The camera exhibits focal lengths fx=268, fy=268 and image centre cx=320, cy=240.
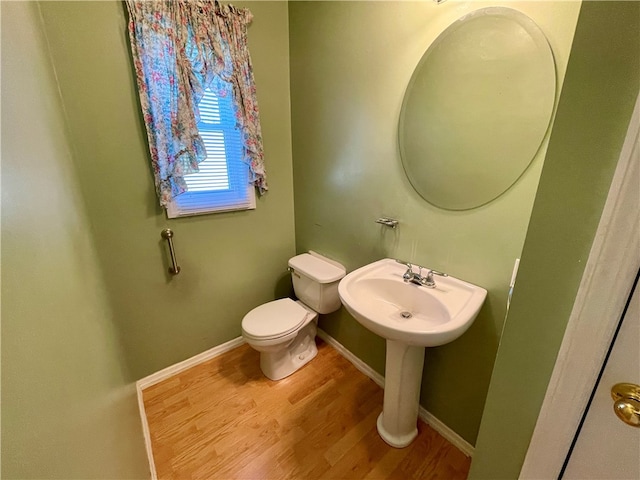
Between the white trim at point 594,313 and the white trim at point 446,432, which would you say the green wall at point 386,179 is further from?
the white trim at point 594,313

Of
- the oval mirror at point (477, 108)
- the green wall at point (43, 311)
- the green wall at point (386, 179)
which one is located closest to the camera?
the green wall at point (43, 311)

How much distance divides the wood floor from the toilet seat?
1.35 feet

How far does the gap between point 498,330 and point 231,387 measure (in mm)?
1569

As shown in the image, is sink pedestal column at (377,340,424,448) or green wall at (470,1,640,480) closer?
green wall at (470,1,640,480)

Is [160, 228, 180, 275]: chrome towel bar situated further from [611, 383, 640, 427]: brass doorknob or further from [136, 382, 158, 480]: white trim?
[611, 383, 640, 427]: brass doorknob

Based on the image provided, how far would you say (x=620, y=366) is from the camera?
490 mm

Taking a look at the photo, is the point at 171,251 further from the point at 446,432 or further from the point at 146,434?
the point at 446,432

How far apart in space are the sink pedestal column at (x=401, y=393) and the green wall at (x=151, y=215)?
3.85ft

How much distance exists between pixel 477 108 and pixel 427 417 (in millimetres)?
1578

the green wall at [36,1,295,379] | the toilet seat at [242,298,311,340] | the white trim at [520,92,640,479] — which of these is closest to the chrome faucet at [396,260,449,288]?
the white trim at [520,92,640,479]

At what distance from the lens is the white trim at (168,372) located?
54.6 inches

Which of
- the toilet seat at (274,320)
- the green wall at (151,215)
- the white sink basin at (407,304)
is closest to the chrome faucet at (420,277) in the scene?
the white sink basin at (407,304)

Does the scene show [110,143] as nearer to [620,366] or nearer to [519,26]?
[519,26]

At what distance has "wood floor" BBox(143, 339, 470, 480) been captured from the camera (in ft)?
4.22
